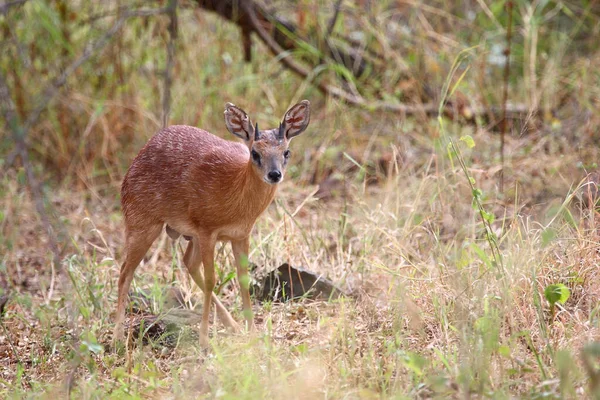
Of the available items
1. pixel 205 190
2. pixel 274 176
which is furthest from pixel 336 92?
pixel 274 176

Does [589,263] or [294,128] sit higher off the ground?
[294,128]

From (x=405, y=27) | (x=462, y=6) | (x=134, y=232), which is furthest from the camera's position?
(x=462, y=6)

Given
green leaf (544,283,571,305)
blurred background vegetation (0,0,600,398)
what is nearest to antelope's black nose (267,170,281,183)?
blurred background vegetation (0,0,600,398)

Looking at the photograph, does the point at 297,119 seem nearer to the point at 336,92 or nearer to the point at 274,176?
the point at 274,176

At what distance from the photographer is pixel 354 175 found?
7.13m

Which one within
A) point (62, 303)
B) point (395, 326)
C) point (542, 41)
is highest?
point (542, 41)

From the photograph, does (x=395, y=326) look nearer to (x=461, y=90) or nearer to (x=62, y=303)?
(x=62, y=303)

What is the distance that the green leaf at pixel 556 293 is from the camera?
3977 mm

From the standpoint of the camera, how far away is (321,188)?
6.98 meters

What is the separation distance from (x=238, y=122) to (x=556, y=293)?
1766 mm

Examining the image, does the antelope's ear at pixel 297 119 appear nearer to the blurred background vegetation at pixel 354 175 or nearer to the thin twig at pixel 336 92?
the blurred background vegetation at pixel 354 175

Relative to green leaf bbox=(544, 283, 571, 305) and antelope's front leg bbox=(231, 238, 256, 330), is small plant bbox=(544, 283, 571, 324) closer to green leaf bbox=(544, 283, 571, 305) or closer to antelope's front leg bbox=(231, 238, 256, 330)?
green leaf bbox=(544, 283, 571, 305)

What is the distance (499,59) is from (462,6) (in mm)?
772

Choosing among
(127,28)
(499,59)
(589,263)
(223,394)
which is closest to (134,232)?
(223,394)
